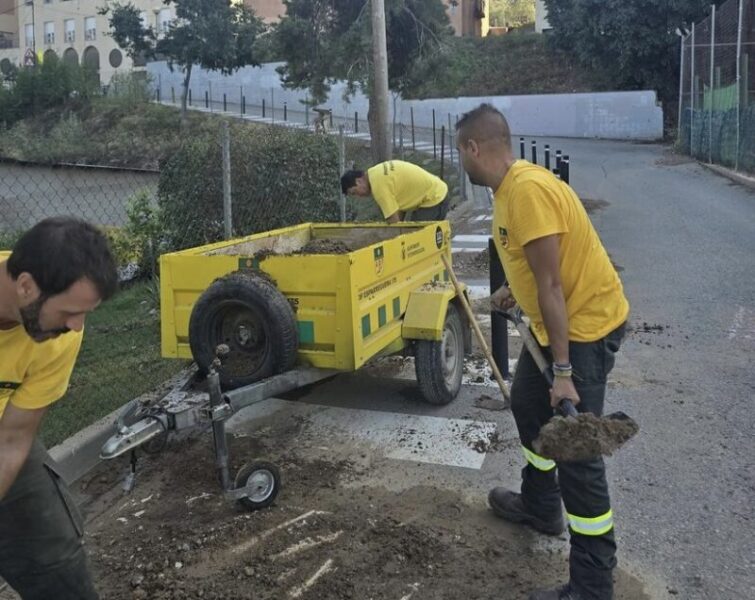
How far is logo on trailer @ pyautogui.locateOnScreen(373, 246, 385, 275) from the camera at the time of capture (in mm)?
4688

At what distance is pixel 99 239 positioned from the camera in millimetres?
1976

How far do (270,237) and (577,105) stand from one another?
3203cm

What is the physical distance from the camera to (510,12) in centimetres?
7706

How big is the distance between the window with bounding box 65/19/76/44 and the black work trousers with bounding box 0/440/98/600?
76676 millimetres

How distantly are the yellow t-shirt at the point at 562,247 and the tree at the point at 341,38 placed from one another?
65.9 feet

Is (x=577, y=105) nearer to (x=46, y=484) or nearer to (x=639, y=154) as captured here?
(x=639, y=154)

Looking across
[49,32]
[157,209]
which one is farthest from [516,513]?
[49,32]

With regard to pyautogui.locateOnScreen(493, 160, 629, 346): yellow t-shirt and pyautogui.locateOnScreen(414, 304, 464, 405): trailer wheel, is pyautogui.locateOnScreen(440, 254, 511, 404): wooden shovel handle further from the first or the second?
pyautogui.locateOnScreen(493, 160, 629, 346): yellow t-shirt

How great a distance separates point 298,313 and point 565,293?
1899mm

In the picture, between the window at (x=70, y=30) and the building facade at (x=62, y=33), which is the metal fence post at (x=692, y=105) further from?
the window at (x=70, y=30)

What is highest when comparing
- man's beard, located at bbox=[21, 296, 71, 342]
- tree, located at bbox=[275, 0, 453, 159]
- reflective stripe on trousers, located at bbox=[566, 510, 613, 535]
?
tree, located at bbox=[275, 0, 453, 159]

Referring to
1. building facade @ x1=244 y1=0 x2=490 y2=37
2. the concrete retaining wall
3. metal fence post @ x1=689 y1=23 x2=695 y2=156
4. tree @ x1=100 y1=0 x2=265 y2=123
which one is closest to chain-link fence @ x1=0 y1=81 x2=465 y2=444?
metal fence post @ x1=689 y1=23 x2=695 y2=156

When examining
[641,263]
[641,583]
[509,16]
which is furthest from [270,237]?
[509,16]

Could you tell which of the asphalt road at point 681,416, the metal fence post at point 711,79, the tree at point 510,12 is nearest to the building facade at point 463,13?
the tree at point 510,12
